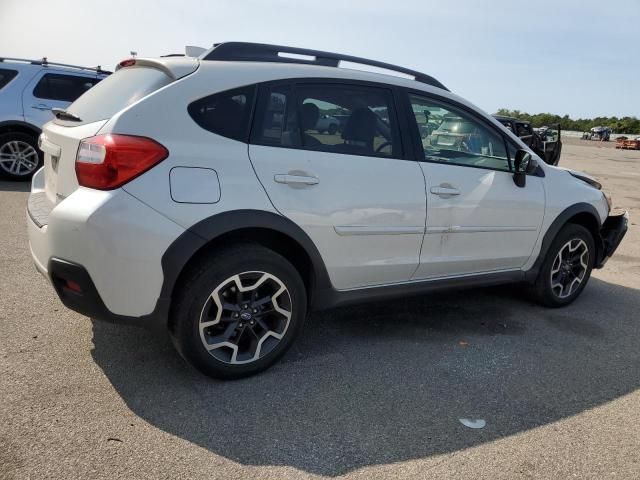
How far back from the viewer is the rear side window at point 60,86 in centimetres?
895

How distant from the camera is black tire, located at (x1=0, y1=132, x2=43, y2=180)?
8.70m

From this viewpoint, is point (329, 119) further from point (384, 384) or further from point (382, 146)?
point (384, 384)

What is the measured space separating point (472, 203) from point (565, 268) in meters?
1.45

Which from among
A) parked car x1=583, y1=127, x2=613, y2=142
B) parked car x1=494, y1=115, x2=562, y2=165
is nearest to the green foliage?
parked car x1=583, y1=127, x2=613, y2=142

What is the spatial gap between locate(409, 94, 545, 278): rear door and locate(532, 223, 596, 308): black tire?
33 cm

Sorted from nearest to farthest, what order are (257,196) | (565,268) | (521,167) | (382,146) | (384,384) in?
(257,196) → (384,384) → (382,146) → (521,167) → (565,268)

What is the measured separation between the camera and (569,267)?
15.5 ft

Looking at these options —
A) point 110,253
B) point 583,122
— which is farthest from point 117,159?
point 583,122

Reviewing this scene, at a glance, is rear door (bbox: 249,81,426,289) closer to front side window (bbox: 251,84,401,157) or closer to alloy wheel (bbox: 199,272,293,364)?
front side window (bbox: 251,84,401,157)

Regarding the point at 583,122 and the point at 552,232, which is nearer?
the point at 552,232

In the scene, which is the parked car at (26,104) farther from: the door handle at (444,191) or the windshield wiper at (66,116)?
the door handle at (444,191)

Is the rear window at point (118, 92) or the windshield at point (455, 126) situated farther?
the windshield at point (455, 126)

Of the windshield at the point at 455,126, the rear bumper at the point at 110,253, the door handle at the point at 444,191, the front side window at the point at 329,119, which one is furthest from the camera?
the windshield at the point at 455,126

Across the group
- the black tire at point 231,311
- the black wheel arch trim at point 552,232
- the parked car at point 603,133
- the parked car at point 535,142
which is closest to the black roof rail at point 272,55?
the black tire at point 231,311
